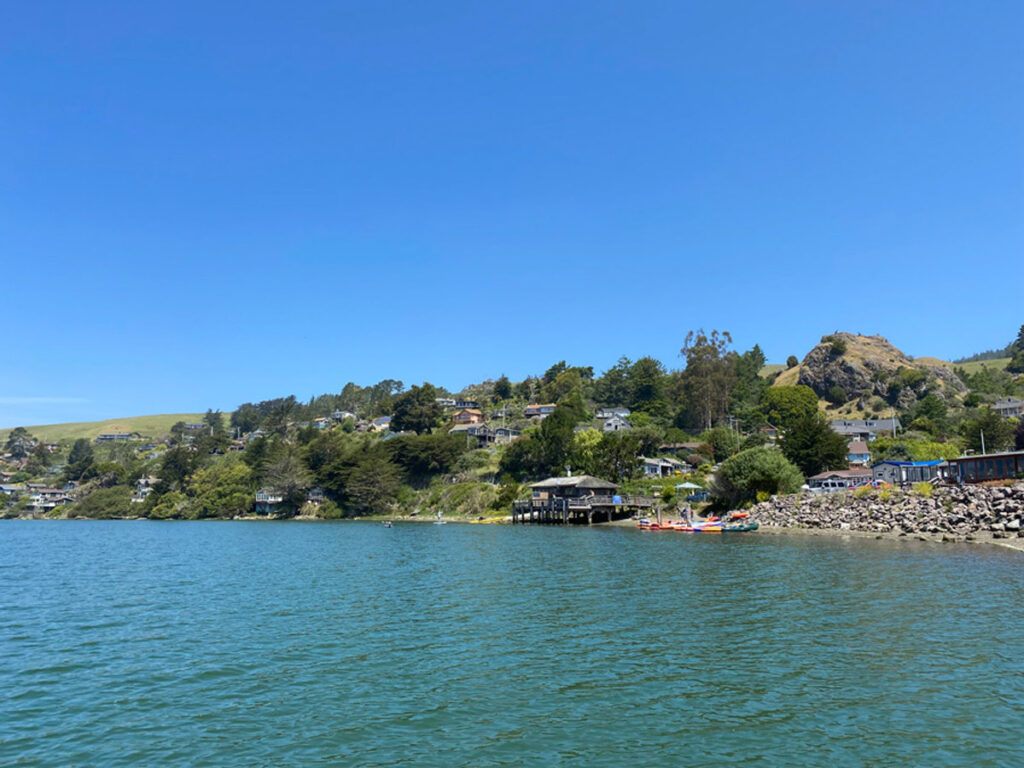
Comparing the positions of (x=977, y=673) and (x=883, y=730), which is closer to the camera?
(x=883, y=730)

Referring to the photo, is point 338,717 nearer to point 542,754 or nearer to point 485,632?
point 542,754

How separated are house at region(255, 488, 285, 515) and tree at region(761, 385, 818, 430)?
9723cm

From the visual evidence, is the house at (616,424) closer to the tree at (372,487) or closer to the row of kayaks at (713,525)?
the tree at (372,487)

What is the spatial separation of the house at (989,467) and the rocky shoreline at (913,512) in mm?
3555

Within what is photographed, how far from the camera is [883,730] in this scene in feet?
42.8

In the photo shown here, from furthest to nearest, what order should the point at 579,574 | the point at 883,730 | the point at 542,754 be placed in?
the point at 579,574, the point at 883,730, the point at 542,754

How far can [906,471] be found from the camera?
76.4 meters

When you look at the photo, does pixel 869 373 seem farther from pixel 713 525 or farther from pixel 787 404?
pixel 713 525

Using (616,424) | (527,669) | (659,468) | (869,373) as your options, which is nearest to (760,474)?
(659,468)

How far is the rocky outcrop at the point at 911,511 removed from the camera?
4844 centimetres

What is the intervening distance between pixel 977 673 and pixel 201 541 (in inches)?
2807

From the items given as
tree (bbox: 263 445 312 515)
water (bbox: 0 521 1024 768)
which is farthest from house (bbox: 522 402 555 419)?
water (bbox: 0 521 1024 768)

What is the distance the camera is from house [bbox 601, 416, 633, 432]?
13000cm

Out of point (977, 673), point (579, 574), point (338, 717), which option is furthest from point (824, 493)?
point (338, 717)
